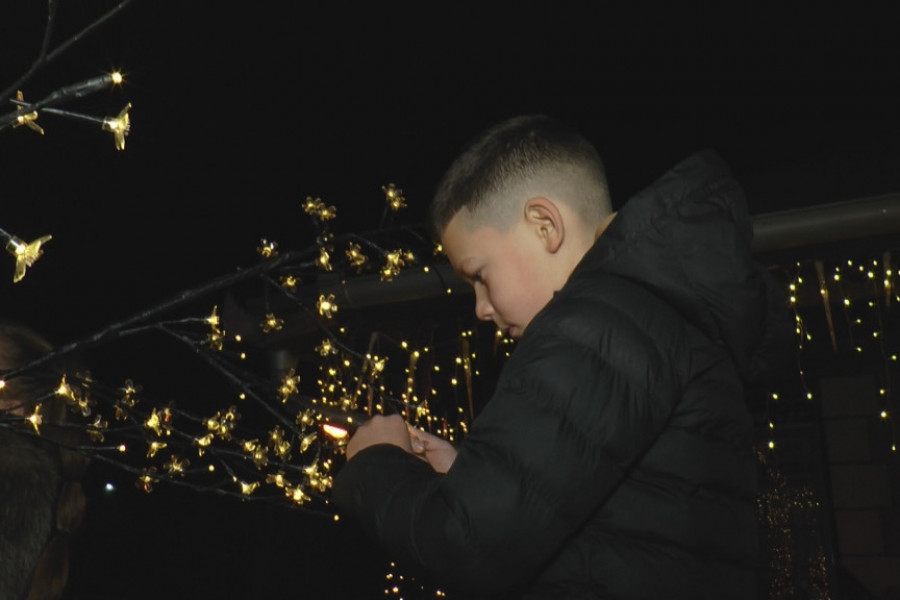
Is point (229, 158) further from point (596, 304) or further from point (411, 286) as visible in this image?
point (596, 304)

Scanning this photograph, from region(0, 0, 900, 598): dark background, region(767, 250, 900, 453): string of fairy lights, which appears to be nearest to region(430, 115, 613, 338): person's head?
region(0, 0, 900, 598): dark background

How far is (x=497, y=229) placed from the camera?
1.97 metres

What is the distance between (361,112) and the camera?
186 inches

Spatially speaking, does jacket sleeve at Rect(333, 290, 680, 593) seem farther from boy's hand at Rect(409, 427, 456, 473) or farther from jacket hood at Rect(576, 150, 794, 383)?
boy's hand at Rect(409, 427, 456, 473)

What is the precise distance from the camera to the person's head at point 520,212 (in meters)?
1.92

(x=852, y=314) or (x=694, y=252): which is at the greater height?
(x=852, y=314)

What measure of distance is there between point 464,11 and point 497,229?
8.26 ft

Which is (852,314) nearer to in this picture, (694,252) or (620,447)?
(694,252)

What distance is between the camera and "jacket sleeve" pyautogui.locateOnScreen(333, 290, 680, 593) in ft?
4.55

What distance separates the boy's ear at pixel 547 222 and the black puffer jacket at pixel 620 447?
10.8 inches

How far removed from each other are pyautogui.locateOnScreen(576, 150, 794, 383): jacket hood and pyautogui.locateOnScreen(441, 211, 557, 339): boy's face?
283mm

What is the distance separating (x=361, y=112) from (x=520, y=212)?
2.95m

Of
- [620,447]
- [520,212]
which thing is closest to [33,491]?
[520,212]

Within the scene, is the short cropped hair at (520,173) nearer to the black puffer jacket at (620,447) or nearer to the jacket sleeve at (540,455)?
the black puffer jacket at (620,447)
